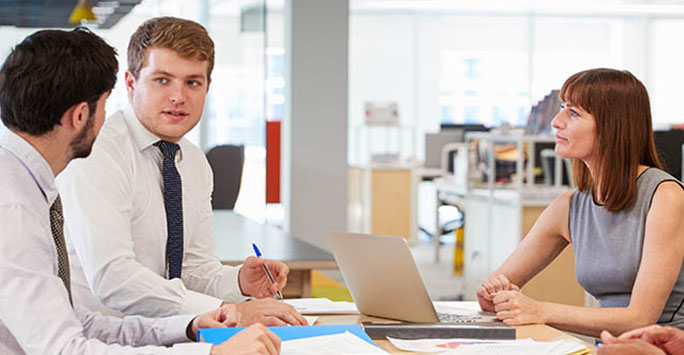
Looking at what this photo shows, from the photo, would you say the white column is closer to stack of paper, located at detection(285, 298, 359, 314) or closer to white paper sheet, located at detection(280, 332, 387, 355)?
stack of paper, located at detection(285, 298, 359, 314)

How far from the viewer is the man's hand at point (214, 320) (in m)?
1.77

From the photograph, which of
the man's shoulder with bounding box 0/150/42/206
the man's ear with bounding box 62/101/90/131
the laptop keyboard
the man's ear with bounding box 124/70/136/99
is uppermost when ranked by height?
the man's ear with bounding box 124/70/136/99

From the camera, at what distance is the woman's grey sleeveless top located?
2.32 meters

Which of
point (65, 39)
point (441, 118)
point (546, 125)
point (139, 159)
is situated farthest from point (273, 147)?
point (65, 39)

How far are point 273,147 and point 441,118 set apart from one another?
4180 millimetres

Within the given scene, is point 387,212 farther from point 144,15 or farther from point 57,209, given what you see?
point 57,209

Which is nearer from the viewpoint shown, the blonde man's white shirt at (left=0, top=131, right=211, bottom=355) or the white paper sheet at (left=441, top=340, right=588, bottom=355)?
the blonde man's white shirt at (left=0, top=131, right=211, bottom=355)

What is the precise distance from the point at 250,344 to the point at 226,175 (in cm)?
441

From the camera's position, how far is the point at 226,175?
5812mm

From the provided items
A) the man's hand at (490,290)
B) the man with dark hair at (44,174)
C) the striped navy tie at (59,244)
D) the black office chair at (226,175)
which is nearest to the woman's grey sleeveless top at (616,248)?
the man's hand at (490,290)

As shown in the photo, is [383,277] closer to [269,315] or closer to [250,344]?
[269,315]

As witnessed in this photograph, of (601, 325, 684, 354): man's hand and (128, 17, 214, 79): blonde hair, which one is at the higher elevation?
(128, 17, 214, 79): blonde hair

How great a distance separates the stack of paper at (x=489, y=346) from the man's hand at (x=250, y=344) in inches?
15.3

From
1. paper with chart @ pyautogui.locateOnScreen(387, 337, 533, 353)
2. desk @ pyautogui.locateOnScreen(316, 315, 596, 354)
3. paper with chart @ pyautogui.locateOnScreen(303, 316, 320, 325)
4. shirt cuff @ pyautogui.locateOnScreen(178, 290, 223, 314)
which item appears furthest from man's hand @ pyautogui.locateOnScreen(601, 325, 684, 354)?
shirt cuff @ pyautogui.locateOnScreen(178, 290, 223, 314)
